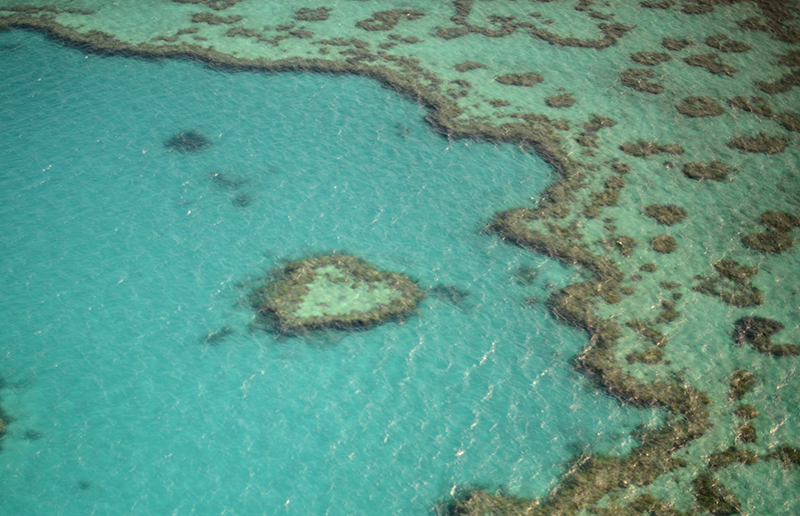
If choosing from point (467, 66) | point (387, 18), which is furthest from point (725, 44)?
point (387, 18)

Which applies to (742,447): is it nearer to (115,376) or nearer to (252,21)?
(115,376)

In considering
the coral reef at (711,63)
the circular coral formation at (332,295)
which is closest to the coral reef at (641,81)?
the coral reef at (711,63)

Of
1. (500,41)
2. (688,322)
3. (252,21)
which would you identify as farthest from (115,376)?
(500,41)

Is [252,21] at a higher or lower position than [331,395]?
higher

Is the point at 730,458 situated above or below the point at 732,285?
below

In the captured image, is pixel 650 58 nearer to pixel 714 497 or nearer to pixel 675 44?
pixel 675 44

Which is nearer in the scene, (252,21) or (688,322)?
(688,322)

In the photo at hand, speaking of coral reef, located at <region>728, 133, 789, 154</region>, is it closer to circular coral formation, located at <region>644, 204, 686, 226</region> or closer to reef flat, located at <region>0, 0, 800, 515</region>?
reef flat, located at <region>0, 0, 800, 515</region>
